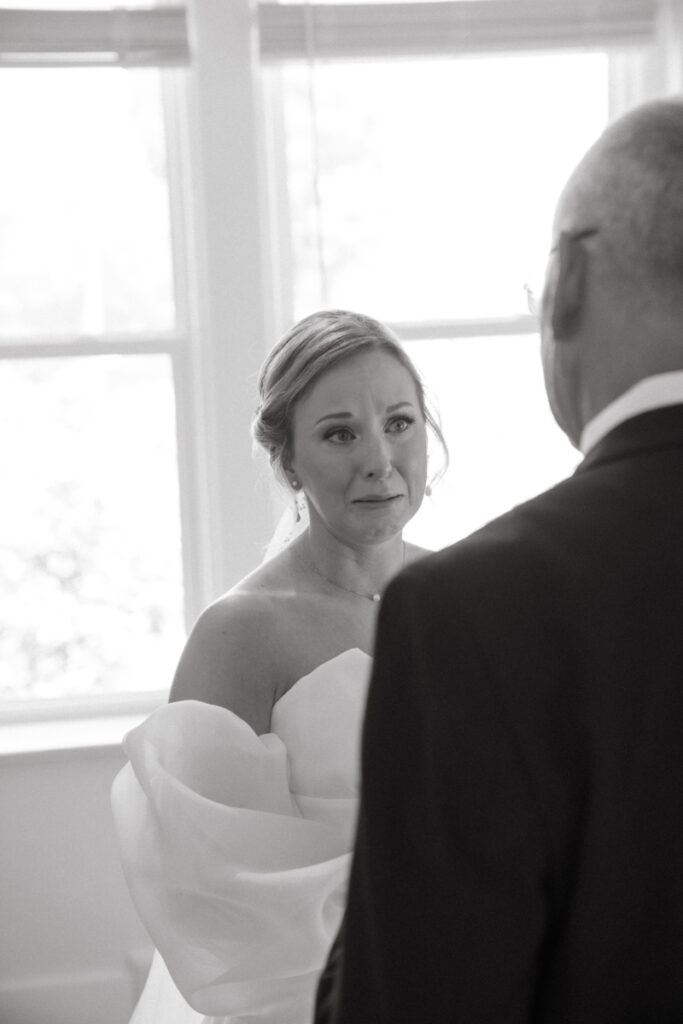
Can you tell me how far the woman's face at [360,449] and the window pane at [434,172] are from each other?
1.40 m

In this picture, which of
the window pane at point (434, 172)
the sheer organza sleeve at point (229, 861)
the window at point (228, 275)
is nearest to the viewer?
the sheer organza sleeve at point (229, 861)

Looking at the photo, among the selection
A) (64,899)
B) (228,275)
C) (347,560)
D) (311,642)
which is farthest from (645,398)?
(64,899)

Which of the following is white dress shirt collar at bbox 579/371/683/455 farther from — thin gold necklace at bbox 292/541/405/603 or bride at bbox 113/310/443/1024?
thin gold necklace at bbox 292/541/405/603

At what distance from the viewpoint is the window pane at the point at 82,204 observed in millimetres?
3475

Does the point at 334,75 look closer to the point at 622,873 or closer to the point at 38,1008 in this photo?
the point at 38,1008

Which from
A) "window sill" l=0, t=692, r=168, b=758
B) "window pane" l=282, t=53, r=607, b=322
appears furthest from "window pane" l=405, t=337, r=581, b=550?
"window sill" l=0, t=692, r=168, b=758

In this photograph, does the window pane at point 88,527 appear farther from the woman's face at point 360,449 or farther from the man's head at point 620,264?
the man's head at point 620,264

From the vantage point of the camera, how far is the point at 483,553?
779 mm

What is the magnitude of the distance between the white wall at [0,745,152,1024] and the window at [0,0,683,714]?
433mm

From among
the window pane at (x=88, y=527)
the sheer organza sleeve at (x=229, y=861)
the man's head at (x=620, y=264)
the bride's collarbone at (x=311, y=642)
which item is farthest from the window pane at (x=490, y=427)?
the man's head at (x=620, y=264)

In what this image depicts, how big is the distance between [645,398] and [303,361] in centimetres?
135

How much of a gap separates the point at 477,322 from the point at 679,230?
2.84m

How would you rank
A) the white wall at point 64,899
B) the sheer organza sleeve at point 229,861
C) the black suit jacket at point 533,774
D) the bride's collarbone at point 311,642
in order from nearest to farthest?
the black suit jacket at point 533,774
the sheer organza sleeve at point 229,861
the bride's collarbone at point 311,642
the white wall at point 64,899

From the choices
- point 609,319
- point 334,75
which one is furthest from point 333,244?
point 609,319
